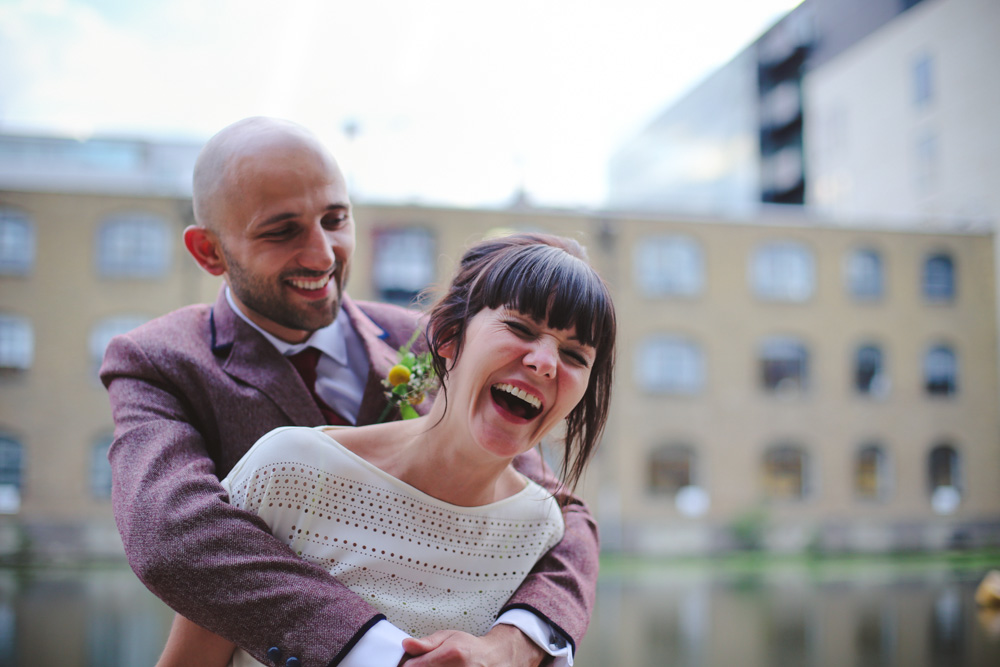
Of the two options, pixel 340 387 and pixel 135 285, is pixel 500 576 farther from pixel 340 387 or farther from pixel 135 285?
pixel 135 285

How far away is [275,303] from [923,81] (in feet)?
67.6

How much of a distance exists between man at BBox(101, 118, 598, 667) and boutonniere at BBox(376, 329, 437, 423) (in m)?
0.04

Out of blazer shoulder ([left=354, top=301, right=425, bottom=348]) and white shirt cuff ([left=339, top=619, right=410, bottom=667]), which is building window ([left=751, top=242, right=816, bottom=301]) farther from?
white shirt cuff ([left=339, top=619, right=410, bottom=667])

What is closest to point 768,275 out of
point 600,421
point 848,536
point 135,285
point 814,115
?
point 848,536

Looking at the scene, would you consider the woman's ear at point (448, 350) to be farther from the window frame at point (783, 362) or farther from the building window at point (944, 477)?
the building window at point (944, 477)

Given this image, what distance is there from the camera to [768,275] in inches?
670

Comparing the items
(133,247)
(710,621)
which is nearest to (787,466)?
(710,621)

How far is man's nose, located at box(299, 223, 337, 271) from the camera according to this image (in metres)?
1.15

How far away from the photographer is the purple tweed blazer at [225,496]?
951mm

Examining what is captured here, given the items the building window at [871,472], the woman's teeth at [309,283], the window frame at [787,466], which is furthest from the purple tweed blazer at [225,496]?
the building window at [871,472]

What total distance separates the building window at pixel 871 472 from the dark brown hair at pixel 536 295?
17473mm

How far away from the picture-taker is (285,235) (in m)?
1.15

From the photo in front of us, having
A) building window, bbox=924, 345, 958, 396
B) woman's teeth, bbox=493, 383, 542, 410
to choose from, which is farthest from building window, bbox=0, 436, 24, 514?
building window, bbox=924, 345, 958, 396

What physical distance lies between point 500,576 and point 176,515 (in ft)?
1.35
